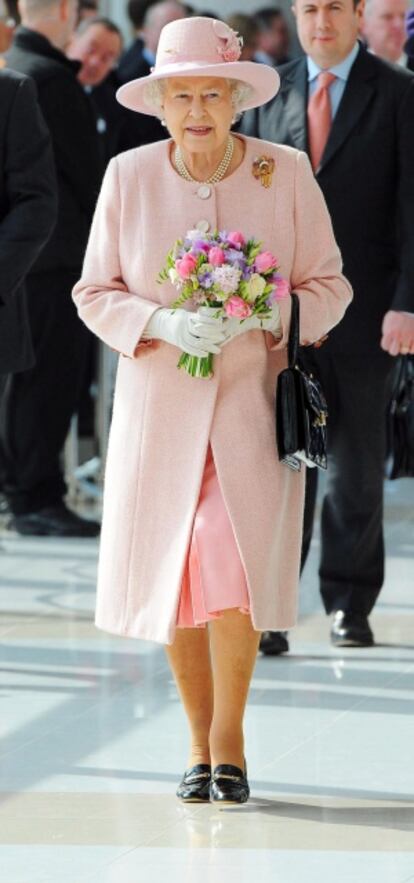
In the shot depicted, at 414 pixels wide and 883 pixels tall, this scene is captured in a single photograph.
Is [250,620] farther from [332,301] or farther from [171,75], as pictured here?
[171,75]

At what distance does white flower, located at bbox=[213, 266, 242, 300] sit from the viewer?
15.1 ft

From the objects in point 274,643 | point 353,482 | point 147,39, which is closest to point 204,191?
point 353,482

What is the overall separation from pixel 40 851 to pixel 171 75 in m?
1.68

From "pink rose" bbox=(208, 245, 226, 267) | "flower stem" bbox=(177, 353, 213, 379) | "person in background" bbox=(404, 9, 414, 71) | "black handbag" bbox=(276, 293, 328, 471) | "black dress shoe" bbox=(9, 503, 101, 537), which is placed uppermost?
"person in background" bbox=(404, 9, 414, 71)

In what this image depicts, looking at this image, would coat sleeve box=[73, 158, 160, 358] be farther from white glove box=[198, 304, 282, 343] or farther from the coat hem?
the coat hem

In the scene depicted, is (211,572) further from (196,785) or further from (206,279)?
(206,279)

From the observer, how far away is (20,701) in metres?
5.99

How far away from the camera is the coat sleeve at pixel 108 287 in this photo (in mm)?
4781

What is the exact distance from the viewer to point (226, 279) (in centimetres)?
459

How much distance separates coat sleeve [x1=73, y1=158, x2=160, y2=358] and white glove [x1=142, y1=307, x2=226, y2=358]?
0.08 metres

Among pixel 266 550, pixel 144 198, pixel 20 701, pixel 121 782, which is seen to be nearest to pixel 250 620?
pixel 266 550

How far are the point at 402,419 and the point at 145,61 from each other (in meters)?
5.78

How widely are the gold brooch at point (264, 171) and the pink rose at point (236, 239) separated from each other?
23 centimetres

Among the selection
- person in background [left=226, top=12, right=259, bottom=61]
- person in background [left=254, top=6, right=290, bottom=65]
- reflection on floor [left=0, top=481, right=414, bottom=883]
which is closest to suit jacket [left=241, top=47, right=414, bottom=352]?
reflection on floor [left=0, top=481, right=414, bottom=883]
